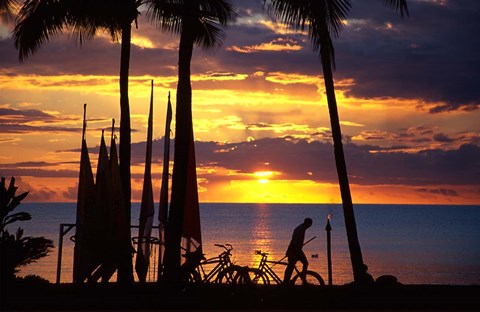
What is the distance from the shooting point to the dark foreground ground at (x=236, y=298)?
61.0 feet

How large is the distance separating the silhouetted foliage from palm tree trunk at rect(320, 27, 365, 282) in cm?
743

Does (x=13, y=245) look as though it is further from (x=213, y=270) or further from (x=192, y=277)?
(x=213, y=270)

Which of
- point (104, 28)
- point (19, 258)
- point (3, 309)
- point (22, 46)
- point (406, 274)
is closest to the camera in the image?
point (3, 309)

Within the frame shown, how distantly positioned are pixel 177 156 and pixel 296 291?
479 centimetres

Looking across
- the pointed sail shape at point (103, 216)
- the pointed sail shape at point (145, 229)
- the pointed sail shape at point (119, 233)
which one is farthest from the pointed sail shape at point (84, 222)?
the pointed sail shape at point (145, 229)

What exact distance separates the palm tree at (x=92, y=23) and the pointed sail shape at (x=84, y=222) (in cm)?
98

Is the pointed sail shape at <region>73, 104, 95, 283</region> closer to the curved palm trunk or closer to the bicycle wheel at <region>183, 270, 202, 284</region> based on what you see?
the curved palm trunk

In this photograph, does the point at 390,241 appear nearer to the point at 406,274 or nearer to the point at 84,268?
the point at 406,274

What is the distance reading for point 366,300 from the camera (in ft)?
63.7

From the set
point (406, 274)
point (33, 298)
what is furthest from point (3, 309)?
point (406, 274)

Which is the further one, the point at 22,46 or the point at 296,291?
the point at 22,46

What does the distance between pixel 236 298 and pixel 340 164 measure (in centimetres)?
518

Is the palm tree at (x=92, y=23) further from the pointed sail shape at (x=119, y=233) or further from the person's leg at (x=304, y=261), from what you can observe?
the person's leg at (x=304, y=261)

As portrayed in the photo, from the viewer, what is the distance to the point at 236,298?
19.3 meters
